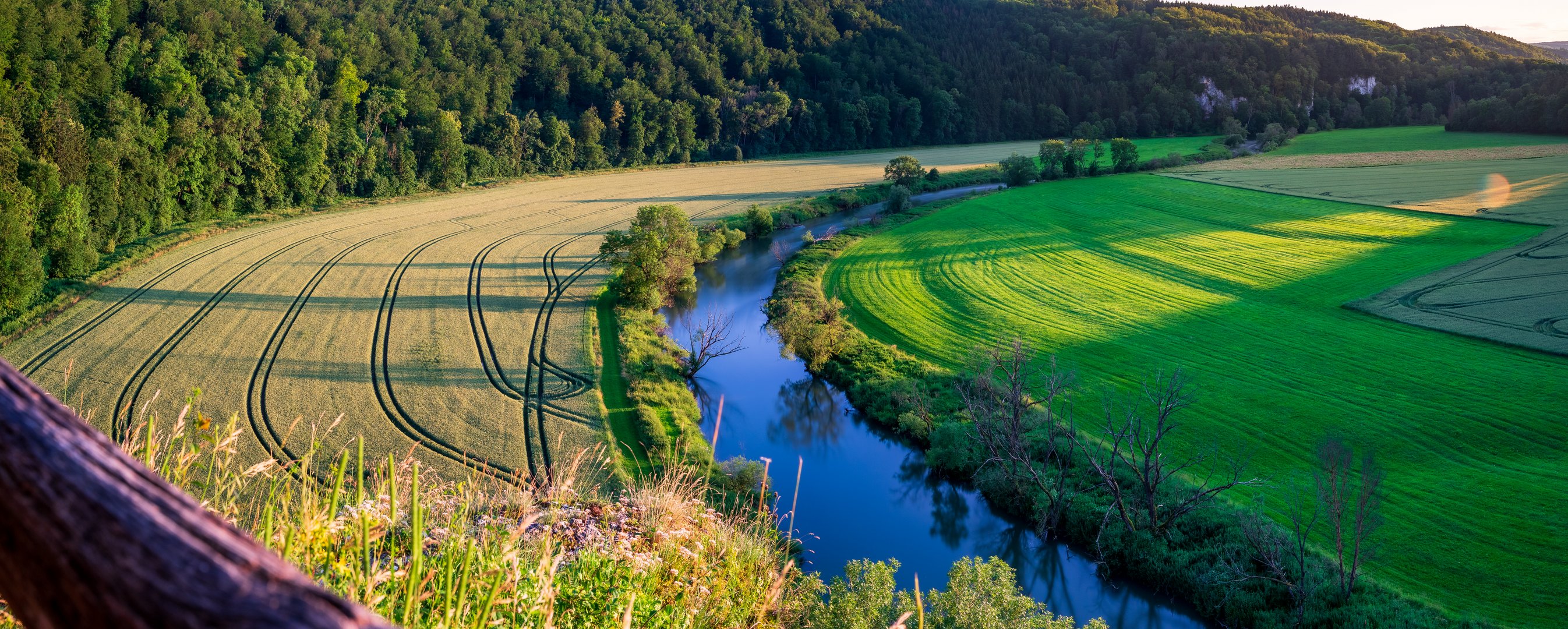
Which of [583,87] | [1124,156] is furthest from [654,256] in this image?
[583,87]

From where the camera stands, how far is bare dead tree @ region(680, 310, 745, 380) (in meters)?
31.6

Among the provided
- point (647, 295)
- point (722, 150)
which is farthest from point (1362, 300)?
point (722, 150)

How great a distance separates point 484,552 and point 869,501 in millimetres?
18688

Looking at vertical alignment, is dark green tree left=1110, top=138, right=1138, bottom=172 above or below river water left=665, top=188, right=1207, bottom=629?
above

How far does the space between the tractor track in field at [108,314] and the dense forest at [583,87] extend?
2.98 metres

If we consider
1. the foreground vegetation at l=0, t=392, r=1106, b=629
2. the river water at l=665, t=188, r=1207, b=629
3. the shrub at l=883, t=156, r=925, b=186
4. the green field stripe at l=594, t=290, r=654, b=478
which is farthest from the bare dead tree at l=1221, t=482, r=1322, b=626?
the shrub at l=883, t=156, r=925, b=186

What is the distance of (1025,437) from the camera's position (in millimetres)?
24062

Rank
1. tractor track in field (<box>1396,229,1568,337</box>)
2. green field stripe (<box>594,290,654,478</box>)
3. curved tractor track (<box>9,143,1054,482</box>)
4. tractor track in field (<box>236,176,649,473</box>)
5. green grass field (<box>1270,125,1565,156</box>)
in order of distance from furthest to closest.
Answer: green grass field (<box>1270,125,1565,156</box>)
tractor track in field (<box>1396,229,1568,337</box>)
curved tractor track (<box>9,143,1054,482</box>)
green field stripe (<box>594,290,654,478</box>)
tractor track in field (<box>236,176,649,473</box>)

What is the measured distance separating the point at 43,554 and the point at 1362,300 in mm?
42717

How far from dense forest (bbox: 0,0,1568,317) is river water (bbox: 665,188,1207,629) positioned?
31.4 metres

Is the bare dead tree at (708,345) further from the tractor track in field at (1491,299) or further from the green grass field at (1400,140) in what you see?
the green grass field at (1400,140)

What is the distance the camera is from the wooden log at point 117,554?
5.09 feet

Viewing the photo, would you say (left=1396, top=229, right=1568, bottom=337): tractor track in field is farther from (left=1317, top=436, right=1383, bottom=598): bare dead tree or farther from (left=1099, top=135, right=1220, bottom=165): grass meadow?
(left=1099, top=135, right=1220, bottom=165): grass meadow

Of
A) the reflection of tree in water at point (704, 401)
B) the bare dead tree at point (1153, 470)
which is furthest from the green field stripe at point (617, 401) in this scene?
the bare dead tree at point (1153, 470)
